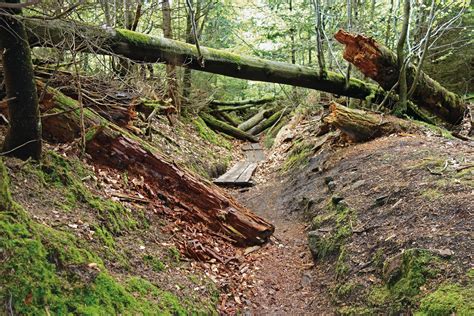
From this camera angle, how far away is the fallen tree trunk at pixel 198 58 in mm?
4965

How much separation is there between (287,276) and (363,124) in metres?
4.48

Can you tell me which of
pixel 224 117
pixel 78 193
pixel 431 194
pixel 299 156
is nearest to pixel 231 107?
pixel 224 117

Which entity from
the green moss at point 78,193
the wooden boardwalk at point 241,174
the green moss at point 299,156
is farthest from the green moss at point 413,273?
the wooden boardwalk at point 241,174

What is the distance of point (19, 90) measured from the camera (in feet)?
11.2

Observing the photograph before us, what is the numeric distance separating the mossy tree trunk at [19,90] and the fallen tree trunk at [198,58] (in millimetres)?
655

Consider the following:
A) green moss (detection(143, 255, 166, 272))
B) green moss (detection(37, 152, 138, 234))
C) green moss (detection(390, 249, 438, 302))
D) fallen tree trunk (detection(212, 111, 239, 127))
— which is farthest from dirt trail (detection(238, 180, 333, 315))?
fallen tree trunk (detection(212, 111, 239, 127))

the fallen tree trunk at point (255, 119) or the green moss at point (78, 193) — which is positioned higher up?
the green moss at point (78, 193)

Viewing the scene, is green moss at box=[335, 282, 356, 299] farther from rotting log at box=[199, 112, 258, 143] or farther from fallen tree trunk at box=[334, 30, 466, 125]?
rotting log at box=[199, 112, 258, 143]

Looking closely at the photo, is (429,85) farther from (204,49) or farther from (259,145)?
(259,145)

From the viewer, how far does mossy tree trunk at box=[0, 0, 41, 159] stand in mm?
3273

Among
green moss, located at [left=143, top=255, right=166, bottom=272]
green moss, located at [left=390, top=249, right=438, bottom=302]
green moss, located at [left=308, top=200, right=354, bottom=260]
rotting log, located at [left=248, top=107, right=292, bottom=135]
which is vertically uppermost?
green moss, located at [left=390, top=249, right=438, bottom=302]

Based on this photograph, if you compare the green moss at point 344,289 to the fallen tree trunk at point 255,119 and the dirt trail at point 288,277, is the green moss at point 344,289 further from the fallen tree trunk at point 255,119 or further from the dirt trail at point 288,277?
the fallen tree trunk at point 255,119

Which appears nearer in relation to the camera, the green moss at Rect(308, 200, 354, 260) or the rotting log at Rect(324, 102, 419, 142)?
the green moss at Rect(308, 200, 354, 260)

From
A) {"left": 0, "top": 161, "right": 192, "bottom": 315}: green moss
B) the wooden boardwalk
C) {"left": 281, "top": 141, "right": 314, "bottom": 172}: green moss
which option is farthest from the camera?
{"left": 281, "top": 141, "right": 314, "bottom": 172}: green moss
